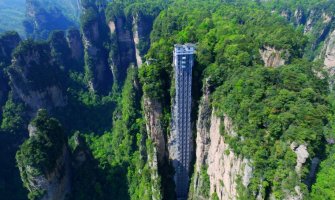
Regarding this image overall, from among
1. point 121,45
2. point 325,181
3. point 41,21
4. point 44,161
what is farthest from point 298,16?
point 41,21

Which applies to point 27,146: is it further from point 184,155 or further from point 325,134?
point 325,134

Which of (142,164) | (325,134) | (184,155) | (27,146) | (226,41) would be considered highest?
(226,41)

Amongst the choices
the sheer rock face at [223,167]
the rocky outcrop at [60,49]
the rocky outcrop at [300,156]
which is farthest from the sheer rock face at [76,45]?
the rocky outcrop at [300,156]

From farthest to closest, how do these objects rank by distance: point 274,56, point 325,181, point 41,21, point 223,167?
point 41,21 < point 274,56 < point 223,167 < point 325,181

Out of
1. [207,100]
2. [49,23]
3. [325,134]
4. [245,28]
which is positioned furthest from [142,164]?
[49,23]

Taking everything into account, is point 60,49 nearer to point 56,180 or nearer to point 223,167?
point 56,180
